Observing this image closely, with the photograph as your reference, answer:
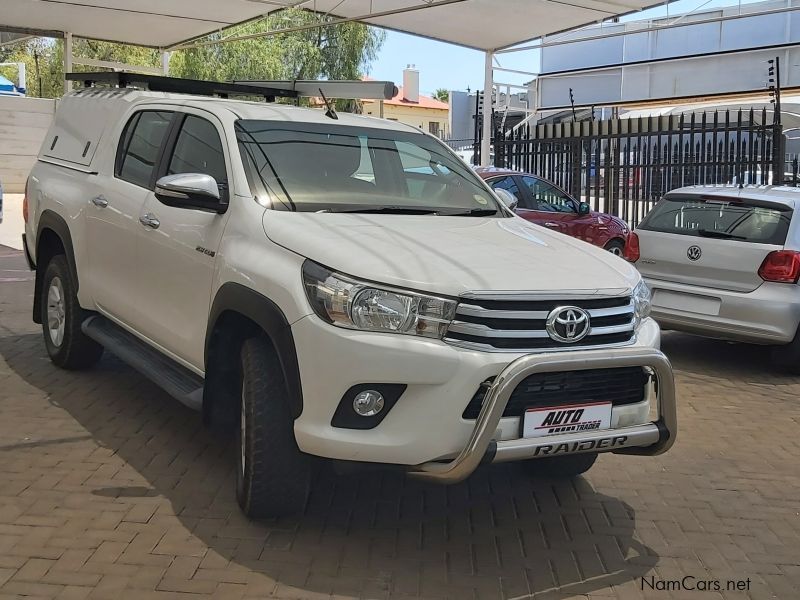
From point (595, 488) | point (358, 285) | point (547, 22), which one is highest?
point (547, 22)

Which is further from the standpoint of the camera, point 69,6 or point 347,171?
point 69,6

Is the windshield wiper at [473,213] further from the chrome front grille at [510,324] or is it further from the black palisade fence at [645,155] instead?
the black palisade fence at [645,155]

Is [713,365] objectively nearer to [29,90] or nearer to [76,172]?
[76,172]

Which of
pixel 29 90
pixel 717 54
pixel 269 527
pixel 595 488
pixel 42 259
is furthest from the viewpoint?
pixel 29 90

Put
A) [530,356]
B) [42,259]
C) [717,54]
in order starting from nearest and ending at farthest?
1. [530,356]
2. [42,259]
3. [717,54]

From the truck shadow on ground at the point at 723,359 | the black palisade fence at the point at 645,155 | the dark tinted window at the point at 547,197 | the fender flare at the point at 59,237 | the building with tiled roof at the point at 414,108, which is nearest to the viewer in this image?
the fender flare at the point at 59,237

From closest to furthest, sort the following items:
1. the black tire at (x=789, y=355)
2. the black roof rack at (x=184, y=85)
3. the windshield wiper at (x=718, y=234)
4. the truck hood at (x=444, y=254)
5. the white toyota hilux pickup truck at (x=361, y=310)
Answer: the white toyota hilux pickup truck at (x=361, y=310) → the truck hood at (x=444, y=254) → the black roof rack at (x=184, y=85) → the black tire at (x=789, y=355) → the windshield wiper at (x=718, y=234)

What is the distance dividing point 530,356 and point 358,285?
2.33 feet

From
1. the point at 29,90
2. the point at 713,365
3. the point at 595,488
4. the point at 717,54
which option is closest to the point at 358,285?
the point at 595,488

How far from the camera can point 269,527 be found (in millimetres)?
4145

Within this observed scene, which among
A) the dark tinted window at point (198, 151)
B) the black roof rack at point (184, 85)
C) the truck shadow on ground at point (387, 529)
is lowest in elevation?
the truck shadow on ground at point (387, 529)

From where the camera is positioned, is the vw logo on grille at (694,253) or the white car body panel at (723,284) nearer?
the white car body panel at (723,284)

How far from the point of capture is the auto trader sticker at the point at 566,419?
3699mm

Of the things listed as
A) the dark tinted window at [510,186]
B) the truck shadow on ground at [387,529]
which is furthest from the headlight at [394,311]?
the dark tinted window at [510,186]
